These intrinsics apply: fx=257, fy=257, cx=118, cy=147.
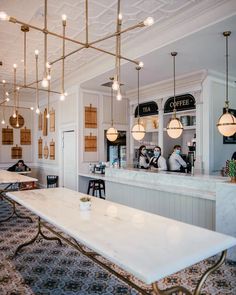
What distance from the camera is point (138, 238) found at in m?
1.88

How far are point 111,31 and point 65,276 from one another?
3989 millimetres

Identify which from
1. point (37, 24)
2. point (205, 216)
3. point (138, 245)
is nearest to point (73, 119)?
point (37, 24)

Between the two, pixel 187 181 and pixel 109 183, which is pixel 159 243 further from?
pixel 109 183

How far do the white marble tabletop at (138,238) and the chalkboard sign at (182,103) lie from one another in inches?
174

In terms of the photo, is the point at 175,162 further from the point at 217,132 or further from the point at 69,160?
the point at 69,160

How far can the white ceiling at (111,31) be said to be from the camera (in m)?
3.76

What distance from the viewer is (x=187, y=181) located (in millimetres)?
4203

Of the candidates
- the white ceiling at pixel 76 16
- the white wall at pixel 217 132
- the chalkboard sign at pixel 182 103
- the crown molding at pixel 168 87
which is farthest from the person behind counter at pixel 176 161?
the white ceiling at pixel 76 16

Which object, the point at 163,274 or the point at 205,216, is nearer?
the point at 163,274

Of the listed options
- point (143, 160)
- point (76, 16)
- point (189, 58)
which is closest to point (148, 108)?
point (143, 160)

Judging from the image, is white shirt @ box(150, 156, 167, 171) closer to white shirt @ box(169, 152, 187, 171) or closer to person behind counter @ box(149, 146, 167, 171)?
person behind counter @ box(149, 146, 167, 171)

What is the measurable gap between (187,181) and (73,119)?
14.3ft

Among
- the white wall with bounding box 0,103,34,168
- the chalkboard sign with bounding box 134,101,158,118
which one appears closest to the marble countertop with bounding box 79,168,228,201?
the chalkboard sign with bounding box 134,101,158,118

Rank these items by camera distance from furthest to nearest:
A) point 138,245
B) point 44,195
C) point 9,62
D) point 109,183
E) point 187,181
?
point 9,62 → point 109,183 → point 187,181 → point 44,195 → point 138,245
